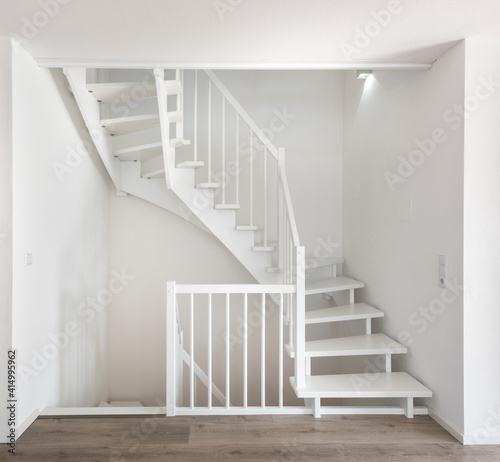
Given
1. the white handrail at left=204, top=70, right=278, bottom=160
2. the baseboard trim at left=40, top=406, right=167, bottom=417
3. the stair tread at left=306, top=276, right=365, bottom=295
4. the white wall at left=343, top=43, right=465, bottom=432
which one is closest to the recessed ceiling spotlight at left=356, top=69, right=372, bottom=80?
the white wall at left=343, top=43, right=465, bottom=432

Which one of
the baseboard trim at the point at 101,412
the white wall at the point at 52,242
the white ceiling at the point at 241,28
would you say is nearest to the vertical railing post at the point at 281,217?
the white ceiling at the point at 241,28

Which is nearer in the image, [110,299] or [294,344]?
[294,344]

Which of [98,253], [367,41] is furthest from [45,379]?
[367,41]

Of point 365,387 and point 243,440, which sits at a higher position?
point 365,387


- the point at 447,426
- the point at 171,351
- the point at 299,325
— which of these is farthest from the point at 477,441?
the point at 171,351

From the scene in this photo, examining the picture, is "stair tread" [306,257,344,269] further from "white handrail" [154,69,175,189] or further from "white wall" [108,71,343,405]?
"white handrail" [154,69,175,189]

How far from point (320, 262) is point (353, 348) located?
1.33 m

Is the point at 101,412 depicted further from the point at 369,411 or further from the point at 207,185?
the point at 207,185

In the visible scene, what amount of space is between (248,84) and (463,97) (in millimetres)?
2668

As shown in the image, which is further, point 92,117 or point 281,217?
point 281,217

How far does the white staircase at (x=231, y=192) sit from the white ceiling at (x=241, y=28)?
492mm

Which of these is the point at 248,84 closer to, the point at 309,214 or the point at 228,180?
the point at 228,180

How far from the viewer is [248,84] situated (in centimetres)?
462

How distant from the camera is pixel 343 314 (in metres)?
3.39
